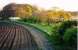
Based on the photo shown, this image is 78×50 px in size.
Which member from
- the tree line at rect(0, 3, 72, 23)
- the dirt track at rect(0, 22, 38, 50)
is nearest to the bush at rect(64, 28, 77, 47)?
the tree line at rect(0, 3, 72, 23)

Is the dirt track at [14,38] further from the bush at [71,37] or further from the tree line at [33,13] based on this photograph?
the bush at [71,37]

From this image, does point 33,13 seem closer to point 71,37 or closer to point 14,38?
point 14,38

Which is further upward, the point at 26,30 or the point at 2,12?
the point at 2,12

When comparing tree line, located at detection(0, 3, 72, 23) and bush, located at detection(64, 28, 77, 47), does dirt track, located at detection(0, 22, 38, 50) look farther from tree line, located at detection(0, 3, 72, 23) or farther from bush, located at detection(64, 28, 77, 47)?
bush, located at detection(64, 28, 77, 47)

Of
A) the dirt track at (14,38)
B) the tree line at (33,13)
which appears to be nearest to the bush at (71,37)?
the tree line at (33,13)

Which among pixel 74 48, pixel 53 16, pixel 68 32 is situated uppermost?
pixel 53 16

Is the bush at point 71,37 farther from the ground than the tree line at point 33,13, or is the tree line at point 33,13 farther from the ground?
the tree line at point 33,13

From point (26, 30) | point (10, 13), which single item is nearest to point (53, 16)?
point (26, 30)

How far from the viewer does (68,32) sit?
80.0 inches

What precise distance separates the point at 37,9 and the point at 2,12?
0.35 metres

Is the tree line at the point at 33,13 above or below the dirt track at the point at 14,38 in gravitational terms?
above

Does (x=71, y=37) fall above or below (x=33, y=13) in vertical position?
below

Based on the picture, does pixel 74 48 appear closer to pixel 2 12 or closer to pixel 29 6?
pixel 29 6

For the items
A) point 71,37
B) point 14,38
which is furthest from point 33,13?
point 71,37
